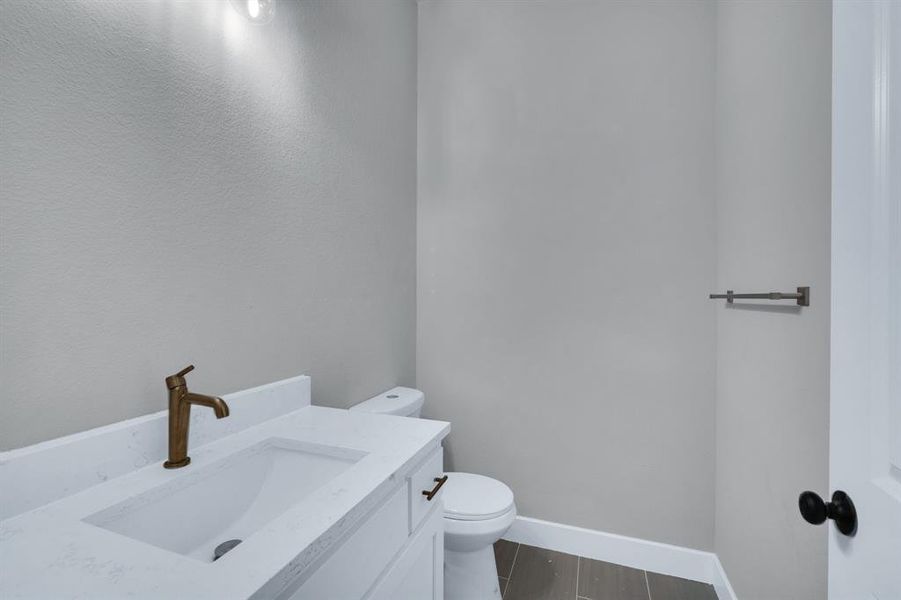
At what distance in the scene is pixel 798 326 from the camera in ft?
3.41

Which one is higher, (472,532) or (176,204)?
(176,204)

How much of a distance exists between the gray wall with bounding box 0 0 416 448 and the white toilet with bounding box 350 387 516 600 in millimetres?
562

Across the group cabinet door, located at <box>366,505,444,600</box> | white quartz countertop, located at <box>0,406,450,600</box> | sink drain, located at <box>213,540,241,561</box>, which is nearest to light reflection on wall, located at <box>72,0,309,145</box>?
white quartz countertop, located at <box>0,406,450,600</box>

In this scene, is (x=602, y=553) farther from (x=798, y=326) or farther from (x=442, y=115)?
(x=442, y=115)

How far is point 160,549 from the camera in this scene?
1.90 feet

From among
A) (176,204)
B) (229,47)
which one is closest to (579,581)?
(176,204)

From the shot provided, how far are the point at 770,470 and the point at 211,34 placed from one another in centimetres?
197

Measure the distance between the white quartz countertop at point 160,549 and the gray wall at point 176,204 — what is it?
0.54ft

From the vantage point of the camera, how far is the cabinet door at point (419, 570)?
0.84 m

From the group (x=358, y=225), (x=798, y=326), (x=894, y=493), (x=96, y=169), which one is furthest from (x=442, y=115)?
(x=894, y=493)

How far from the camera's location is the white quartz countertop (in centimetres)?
51

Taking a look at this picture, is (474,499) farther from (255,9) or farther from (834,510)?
(255,9)

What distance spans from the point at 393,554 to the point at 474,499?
0.73 metres

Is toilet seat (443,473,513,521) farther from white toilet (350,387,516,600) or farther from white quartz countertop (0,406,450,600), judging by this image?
white quartz countertop (0,406,450,600)
